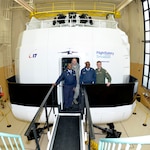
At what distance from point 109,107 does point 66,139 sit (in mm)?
1618

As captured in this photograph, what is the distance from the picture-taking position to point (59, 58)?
211 inches

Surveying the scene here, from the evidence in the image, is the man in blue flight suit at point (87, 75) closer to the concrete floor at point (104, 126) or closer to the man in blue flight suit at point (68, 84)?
the man in blue flight suit at point (68, 84)

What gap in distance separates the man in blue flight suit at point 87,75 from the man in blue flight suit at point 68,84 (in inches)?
9.7

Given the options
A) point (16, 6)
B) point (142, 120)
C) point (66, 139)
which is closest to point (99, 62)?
point (66, 139)

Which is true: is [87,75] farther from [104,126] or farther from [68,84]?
[104,126]

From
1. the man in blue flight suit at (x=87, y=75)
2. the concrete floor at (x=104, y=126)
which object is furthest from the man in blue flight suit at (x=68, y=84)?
the concrete floor at (x=104, y=126)

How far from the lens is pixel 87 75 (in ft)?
16.3

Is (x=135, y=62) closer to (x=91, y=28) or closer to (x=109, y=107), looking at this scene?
(x=91, y=28)

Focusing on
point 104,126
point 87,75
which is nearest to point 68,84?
A: point 87,75

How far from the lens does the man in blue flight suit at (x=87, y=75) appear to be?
195 inches

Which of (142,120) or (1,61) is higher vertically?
(1,61)

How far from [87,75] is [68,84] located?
0.63m

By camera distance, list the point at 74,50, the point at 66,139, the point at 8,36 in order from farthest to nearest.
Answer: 1. the point at 8,36
2. the point at 74,50
3. the point at 66,139

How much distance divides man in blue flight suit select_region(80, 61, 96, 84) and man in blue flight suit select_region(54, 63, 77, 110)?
0.25 metres
